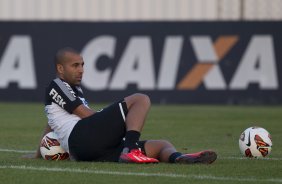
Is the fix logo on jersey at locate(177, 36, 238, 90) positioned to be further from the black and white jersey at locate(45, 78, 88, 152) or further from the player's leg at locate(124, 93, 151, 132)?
the player's leg at locate(124, 93, 151, 132)

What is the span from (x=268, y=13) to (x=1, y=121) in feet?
33.6

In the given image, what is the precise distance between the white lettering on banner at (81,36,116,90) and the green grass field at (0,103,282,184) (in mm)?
1826

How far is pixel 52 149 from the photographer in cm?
1038

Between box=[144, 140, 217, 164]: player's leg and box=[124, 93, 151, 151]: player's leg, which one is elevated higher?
box=[124, 93, 151, 151]: player's leg

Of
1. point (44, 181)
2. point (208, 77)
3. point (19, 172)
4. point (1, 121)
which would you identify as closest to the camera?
point (44, 181)

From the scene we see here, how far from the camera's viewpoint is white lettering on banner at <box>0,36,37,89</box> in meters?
23.9

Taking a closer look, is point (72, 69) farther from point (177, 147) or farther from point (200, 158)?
point (177, 147)

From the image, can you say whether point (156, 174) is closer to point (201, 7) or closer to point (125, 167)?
point (125, 167)

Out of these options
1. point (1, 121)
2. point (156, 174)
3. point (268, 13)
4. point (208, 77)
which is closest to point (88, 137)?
point (156, 174)

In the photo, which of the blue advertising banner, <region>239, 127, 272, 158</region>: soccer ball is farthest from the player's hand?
the blue advertising banner

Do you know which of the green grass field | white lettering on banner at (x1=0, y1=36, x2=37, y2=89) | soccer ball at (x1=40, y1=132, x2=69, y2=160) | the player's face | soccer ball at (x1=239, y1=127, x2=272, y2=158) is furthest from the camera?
white lettering on banner at (x1=0, y1=36, x2=37, y2=89)

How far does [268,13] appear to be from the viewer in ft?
85.2

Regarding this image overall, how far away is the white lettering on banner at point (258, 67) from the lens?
23578mm

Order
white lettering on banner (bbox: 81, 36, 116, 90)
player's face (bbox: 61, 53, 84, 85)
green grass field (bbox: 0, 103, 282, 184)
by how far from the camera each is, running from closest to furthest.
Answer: green grass field (bbox: 0, 103, 282, 184), player's face (bbox: 61, 53, 84, 85), white lettering on banner (bbox: 81, 36, 116, 90)
